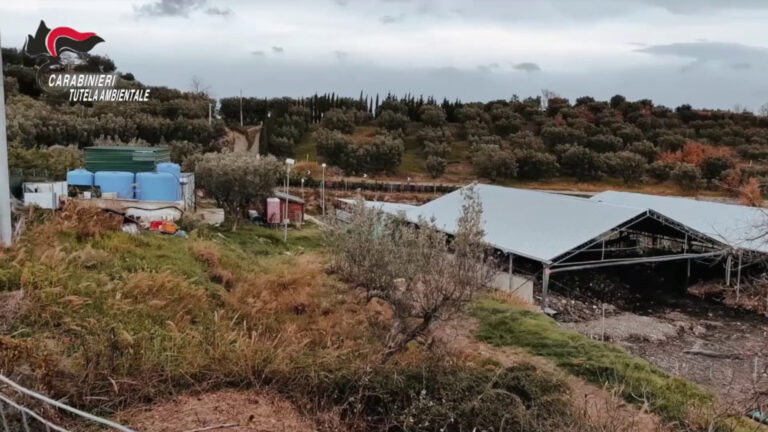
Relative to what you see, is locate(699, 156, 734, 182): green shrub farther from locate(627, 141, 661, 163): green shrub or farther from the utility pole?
the utility pole

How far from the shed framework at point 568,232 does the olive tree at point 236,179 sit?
4.96 meters

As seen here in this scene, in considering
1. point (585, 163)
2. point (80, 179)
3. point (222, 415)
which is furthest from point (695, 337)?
point (585, 163)

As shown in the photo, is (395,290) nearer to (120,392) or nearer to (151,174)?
(120,392)

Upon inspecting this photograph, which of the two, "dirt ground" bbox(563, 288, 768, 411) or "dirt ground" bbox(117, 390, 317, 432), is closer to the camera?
"dirt ground" bbox(117, 390, 317, 432)

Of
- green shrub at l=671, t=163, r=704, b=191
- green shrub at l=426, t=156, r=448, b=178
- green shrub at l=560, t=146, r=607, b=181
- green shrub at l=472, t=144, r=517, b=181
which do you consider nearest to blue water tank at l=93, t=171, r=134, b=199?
green shrub at l=426, t=156, r=448, b=178

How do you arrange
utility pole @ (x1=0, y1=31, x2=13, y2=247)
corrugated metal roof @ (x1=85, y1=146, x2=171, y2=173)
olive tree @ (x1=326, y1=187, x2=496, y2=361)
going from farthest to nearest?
corrugated metal roof @ (x1=85, y1=146, x2=171, y2=173) → utility pole @ (x1=0, y1=31, x2=13, y2=247) → olive tree @ (x1=326, y1=187, x2=496, y2=361)

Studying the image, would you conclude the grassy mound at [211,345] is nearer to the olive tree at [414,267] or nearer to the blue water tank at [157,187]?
the olive tree at [414,267]

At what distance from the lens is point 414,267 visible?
924cm

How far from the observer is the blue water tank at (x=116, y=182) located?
17984 millimetres

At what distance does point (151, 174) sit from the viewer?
59.9ft

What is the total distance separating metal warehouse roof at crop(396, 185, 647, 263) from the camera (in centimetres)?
1859

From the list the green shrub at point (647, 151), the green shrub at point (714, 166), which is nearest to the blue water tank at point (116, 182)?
the green shrub at point (714, 166)

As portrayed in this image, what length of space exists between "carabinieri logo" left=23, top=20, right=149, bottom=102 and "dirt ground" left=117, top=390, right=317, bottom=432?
105ft

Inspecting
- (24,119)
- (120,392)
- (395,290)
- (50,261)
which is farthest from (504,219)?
(24,119)
